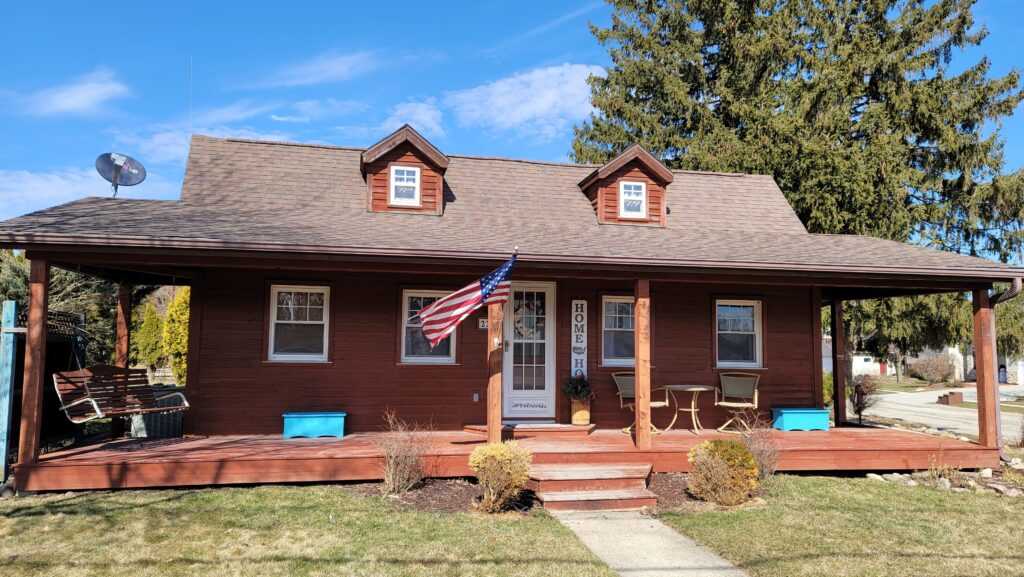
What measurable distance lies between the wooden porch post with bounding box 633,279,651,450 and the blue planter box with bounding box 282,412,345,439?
4078 mm

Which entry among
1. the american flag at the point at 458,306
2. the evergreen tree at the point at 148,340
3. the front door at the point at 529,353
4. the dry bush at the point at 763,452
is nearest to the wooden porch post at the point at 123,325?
the american flag at the point at 458,306

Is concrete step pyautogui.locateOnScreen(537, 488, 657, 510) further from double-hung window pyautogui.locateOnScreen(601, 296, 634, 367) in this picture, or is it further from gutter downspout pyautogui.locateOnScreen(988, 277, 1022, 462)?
gutter downspout pyautogui.locateOnScreen(988, 277, 1022, 462)

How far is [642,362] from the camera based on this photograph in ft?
27.2

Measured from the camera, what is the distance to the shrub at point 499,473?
668cm

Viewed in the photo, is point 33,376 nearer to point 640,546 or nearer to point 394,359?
point 394,359

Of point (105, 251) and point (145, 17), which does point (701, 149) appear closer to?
point (145, 17)

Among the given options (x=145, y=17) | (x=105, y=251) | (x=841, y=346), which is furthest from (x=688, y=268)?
(x=145, y=17)

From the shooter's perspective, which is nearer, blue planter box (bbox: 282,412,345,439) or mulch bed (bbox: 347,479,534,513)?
mulch bed (bbox: 347,479,534,513)

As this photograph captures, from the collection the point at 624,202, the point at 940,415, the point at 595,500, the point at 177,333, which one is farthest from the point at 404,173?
the point at 940,415

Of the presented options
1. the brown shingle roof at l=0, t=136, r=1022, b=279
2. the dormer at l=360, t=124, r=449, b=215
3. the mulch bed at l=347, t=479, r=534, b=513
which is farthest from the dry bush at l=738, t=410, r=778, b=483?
the dormer at l=360, t=124, r=449, b=215

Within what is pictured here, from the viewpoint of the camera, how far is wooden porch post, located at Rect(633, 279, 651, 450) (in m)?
8.30

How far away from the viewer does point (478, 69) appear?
1997cm

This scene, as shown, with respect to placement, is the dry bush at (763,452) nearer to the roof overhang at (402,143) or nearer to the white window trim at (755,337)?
the white window trim at (755,337)

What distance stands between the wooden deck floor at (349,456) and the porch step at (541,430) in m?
0.17
